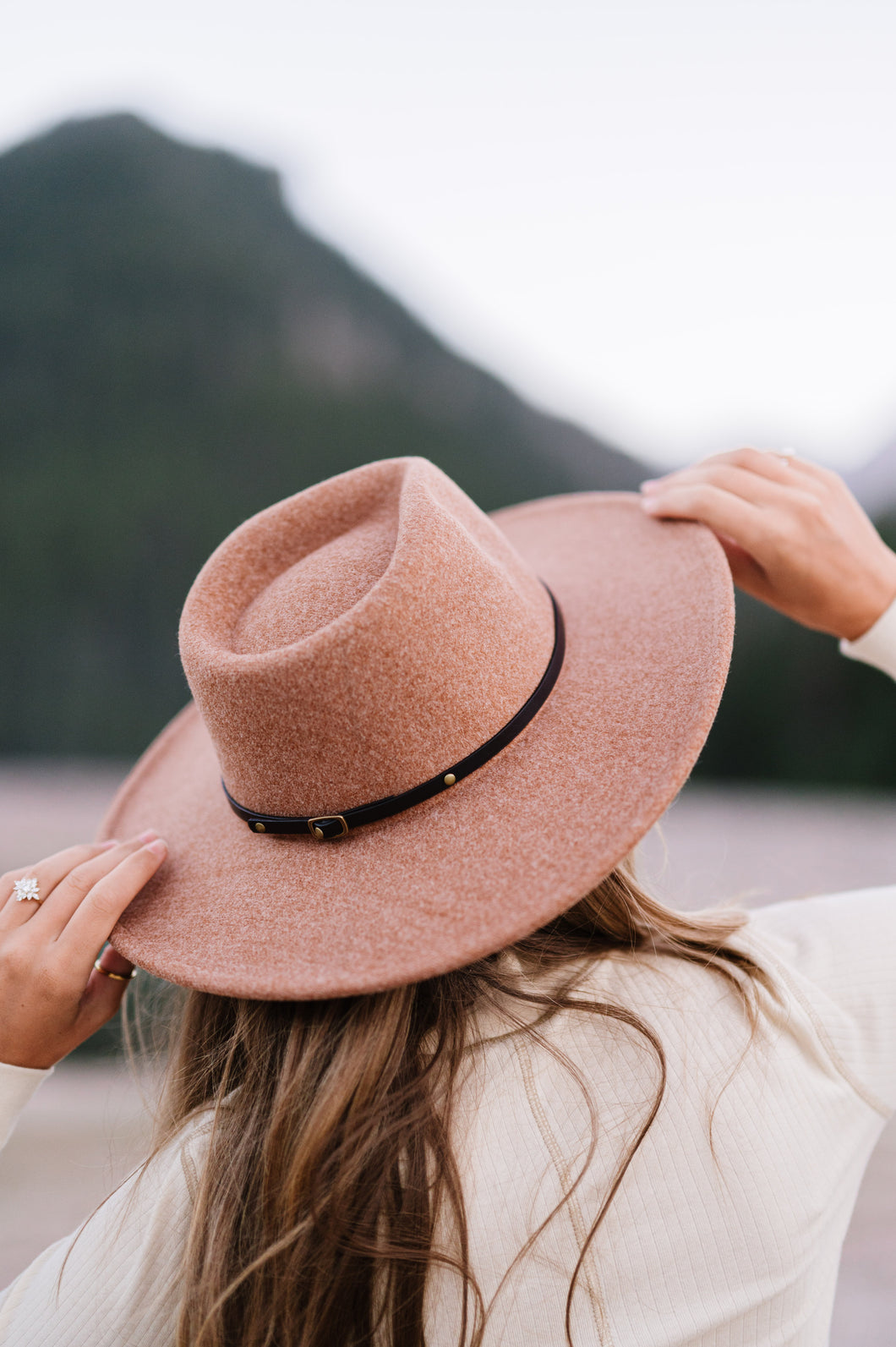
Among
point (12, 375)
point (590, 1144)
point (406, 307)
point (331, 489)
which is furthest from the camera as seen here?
point (406, 307)

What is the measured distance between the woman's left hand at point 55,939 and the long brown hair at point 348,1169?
0.91ft

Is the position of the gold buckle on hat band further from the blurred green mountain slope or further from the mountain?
the mountain

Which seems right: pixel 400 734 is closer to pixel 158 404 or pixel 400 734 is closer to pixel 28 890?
pixel 28 890

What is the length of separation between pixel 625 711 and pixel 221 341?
14.4 m

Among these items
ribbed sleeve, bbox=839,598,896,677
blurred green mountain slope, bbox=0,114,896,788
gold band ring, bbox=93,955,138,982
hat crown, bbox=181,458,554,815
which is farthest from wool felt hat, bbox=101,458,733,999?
blurred green mountain slope, bbox=0,114,896,788

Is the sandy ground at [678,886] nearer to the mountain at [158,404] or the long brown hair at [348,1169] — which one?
the long brown hair at [348,1169]

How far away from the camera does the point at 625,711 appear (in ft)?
3.55

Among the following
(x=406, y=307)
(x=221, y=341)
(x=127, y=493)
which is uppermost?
(x=406, y=307)

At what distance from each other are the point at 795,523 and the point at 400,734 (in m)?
0.81

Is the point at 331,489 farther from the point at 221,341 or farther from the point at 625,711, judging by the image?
the point at 221,341

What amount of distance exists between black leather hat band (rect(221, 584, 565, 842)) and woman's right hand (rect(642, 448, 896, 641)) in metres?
0.48

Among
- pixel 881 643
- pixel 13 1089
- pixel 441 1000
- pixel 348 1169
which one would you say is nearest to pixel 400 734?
pixel 441 1000

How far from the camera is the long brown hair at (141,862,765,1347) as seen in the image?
0.89m

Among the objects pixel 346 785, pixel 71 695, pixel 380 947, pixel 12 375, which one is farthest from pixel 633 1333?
pixel 12 375
